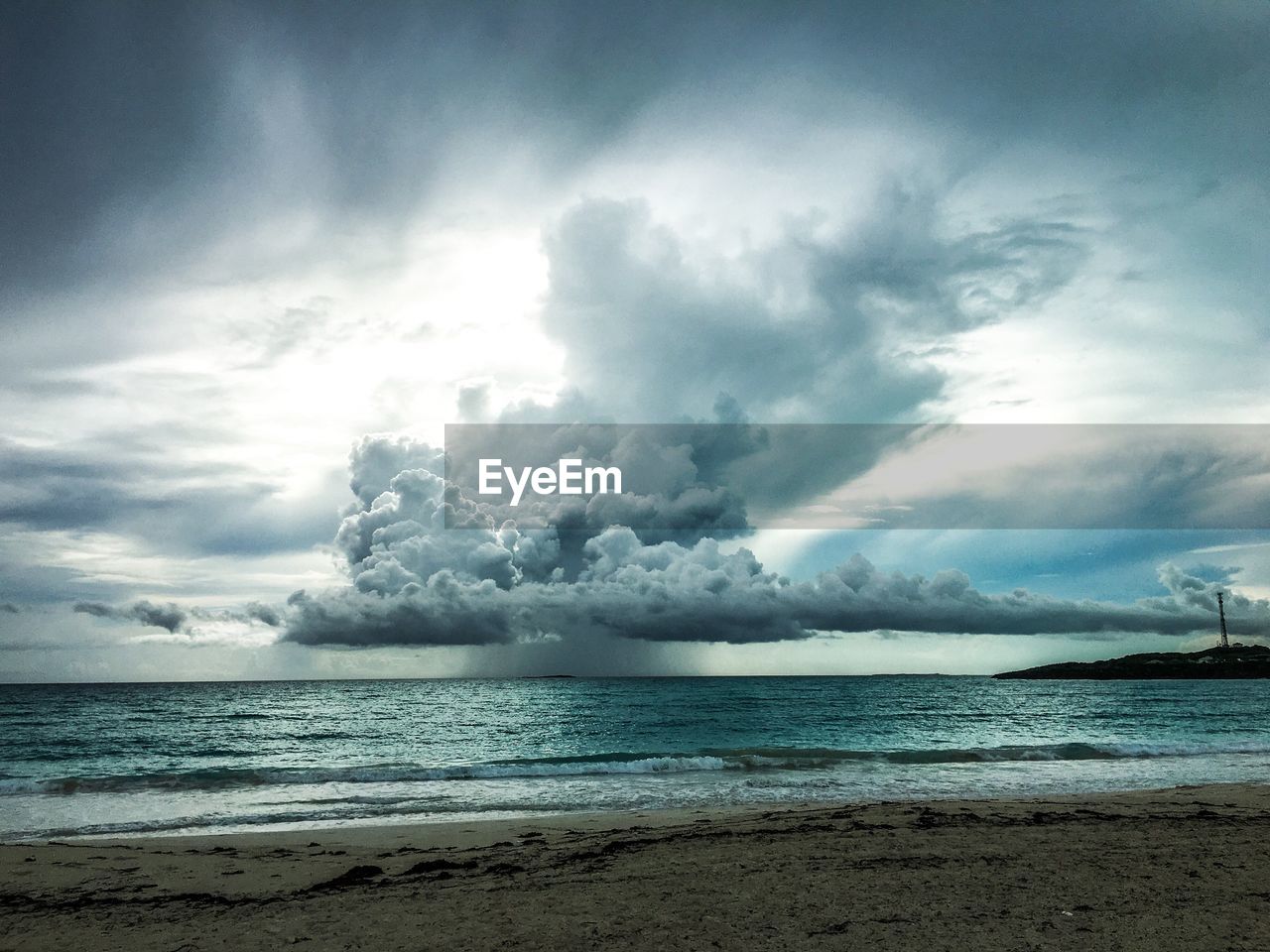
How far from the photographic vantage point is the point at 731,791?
63.2 ft

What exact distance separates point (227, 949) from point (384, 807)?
11601mm

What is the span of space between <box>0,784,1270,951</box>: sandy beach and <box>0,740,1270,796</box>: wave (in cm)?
1009

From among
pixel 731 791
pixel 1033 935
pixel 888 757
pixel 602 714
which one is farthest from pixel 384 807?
pixel 602 714

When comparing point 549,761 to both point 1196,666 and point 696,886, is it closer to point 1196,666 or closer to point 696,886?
point 696,886

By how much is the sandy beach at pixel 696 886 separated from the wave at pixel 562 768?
33.1 ft

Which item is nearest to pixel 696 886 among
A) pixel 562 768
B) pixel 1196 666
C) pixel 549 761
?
pixel 562 768

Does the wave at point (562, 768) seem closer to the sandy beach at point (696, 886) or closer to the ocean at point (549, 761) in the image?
the ocean at point (549, 761)

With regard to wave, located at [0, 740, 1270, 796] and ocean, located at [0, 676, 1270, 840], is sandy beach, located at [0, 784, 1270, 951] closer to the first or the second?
ocean, located at [0, 676, 1270, 840]

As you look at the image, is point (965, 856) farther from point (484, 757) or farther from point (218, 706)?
point (218, 706)

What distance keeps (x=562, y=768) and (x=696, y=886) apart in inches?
667

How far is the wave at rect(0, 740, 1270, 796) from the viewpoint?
2277 cm

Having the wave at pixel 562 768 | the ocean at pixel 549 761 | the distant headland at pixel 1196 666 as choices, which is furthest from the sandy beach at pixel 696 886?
the distant headland at pixel 1196 666

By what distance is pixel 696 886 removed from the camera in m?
8.88

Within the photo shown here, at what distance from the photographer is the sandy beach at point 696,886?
23.9ft
